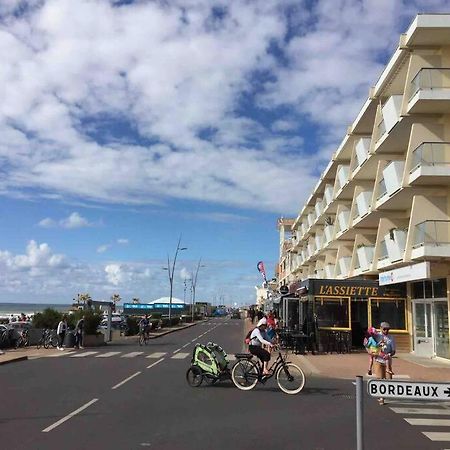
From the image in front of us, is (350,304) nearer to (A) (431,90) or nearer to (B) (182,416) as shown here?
(A) (431,90)

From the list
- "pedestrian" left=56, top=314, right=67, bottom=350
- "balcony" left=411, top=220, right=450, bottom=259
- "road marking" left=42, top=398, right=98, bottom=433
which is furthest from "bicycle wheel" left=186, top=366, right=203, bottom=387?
"pedestrian" left=56, top=314, right=67, bottom=350

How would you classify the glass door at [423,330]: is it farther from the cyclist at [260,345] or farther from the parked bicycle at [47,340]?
the parked bicycle at [47,340]

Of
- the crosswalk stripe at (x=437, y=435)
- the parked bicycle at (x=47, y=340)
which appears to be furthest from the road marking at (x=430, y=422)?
the parked bicycle at (x=47, y=340)

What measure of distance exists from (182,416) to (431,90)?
1681cm

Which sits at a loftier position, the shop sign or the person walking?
the shop sign

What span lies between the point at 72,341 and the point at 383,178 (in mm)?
17509

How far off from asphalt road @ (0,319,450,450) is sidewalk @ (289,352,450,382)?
1.88 metres

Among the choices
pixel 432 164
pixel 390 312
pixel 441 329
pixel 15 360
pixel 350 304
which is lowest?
pixel 15 360

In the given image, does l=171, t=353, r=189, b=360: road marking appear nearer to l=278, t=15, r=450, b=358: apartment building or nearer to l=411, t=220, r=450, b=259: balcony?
l=278, t=15, r=450, b=358: apartment building

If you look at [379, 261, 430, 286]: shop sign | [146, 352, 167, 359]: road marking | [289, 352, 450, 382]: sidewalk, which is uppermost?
[379, 261, 430, 286]: shop sign

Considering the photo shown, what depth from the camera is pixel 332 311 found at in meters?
27.2

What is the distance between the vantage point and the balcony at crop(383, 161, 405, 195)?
24.4m

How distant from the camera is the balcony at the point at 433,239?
21.1 m

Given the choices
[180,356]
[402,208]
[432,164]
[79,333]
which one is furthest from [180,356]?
[402,208]
